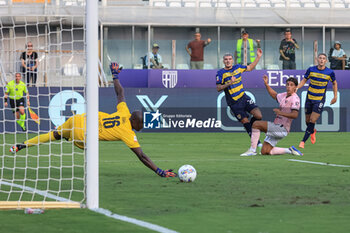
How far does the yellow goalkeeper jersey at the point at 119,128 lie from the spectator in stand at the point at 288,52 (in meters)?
16.6

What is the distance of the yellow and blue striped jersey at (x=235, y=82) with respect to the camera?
15172 millimetres

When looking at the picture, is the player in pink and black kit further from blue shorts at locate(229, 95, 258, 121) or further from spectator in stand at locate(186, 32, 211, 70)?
spectator in stand at locate(186, 32, 211, 70)

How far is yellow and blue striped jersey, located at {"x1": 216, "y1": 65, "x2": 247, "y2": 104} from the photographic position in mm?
15172

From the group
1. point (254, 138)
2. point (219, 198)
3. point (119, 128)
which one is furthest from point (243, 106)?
point (219, 198)

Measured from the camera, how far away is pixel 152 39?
2772 cm

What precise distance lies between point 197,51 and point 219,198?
1843 centimetres

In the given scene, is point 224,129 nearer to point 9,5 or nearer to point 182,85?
point 182,85

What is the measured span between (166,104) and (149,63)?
3.29m

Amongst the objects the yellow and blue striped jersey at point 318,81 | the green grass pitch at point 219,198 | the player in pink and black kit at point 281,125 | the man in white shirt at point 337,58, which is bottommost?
the green grass pitch at point 219,198

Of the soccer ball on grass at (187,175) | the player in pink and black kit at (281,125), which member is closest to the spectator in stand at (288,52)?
the player in pink and black kit at (281,125)

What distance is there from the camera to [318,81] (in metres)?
16.6

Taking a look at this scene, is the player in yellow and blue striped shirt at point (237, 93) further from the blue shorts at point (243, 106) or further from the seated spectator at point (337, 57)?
the seated spectator at point (337, 57)

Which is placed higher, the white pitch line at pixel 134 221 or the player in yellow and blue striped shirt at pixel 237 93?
the player in yellow and blue striped shirt at pixel 237 93

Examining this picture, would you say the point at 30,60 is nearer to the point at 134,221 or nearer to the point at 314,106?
the point at 314,106
